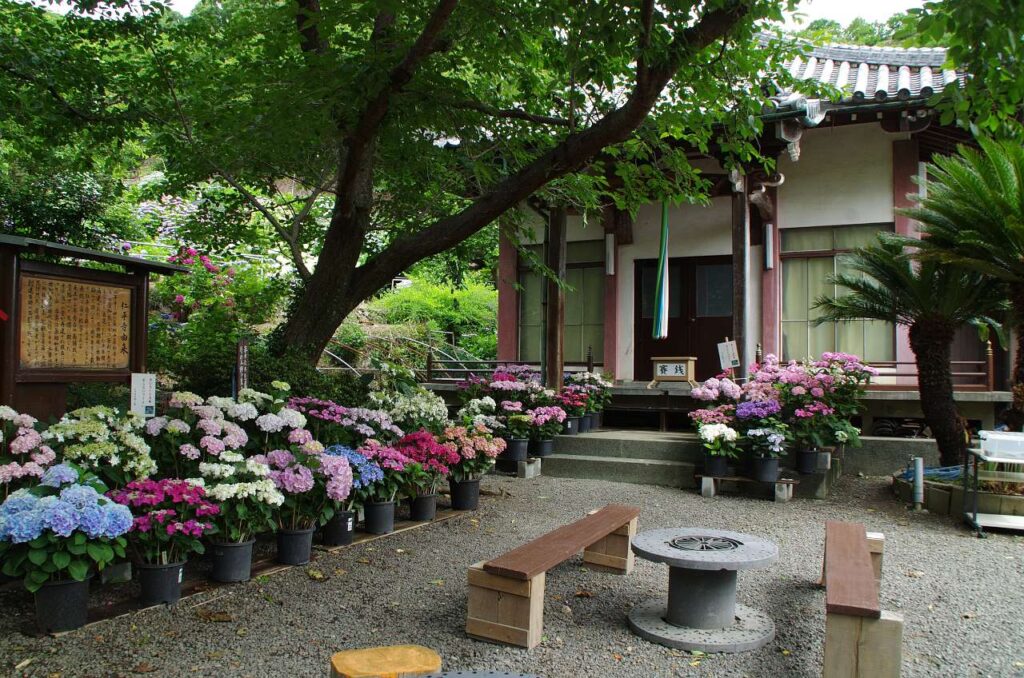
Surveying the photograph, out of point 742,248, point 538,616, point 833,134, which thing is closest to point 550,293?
point 742,248

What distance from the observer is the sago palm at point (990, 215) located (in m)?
7.48

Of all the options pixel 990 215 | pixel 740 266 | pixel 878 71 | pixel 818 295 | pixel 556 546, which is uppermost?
pixel 878 71

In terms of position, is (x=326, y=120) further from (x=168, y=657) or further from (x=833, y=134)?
(x=833, y=134)

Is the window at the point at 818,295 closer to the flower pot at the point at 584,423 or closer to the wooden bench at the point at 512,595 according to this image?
the flower pot at the point at 584,423

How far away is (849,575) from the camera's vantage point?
386cm

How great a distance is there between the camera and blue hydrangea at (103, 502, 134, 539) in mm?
4008

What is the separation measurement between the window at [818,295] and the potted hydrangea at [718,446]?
4247mm

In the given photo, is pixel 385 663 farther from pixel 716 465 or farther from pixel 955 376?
pixel 955 376

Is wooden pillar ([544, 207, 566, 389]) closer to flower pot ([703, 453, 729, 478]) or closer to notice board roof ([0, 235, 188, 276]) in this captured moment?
flower pot ([703, 453, 729, 478])

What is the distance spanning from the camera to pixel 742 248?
11.2 m

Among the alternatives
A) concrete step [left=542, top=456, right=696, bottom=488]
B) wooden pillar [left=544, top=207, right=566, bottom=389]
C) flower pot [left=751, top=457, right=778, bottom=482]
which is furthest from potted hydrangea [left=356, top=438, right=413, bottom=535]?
wooden pillar [left=544, top=207, right=566, bottom=389]

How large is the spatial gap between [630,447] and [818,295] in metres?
4.66

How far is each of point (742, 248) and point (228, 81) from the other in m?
7.66

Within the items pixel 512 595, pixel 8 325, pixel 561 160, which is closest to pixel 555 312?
pixel 561 160
